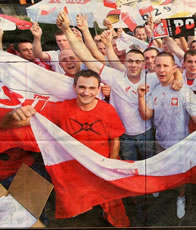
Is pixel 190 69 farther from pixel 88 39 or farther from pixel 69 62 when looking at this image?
pixel 69 62

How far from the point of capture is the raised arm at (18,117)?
3135 mm

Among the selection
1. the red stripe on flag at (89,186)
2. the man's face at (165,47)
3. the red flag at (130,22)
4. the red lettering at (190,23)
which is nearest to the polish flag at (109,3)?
the red flag at (130,22)

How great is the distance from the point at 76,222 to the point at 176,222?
39.8 inches

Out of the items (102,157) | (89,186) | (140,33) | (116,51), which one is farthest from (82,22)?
(89,186)

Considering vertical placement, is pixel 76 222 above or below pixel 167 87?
below

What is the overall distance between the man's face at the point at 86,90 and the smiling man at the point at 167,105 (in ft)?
1.39

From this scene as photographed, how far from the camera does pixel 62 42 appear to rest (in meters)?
3.07

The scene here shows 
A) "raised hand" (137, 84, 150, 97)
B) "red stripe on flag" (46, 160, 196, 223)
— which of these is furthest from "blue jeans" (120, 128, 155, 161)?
"raised hand" (137, 84, 150, 97)

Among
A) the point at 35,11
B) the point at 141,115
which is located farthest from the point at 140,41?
the point at 35,11

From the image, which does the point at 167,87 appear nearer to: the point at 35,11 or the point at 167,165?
the point at 167,165

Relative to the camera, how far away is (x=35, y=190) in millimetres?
3242

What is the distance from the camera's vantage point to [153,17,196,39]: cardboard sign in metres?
3.09

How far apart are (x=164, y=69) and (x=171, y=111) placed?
40 cm

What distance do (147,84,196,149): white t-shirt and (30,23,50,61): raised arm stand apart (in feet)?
3.48
